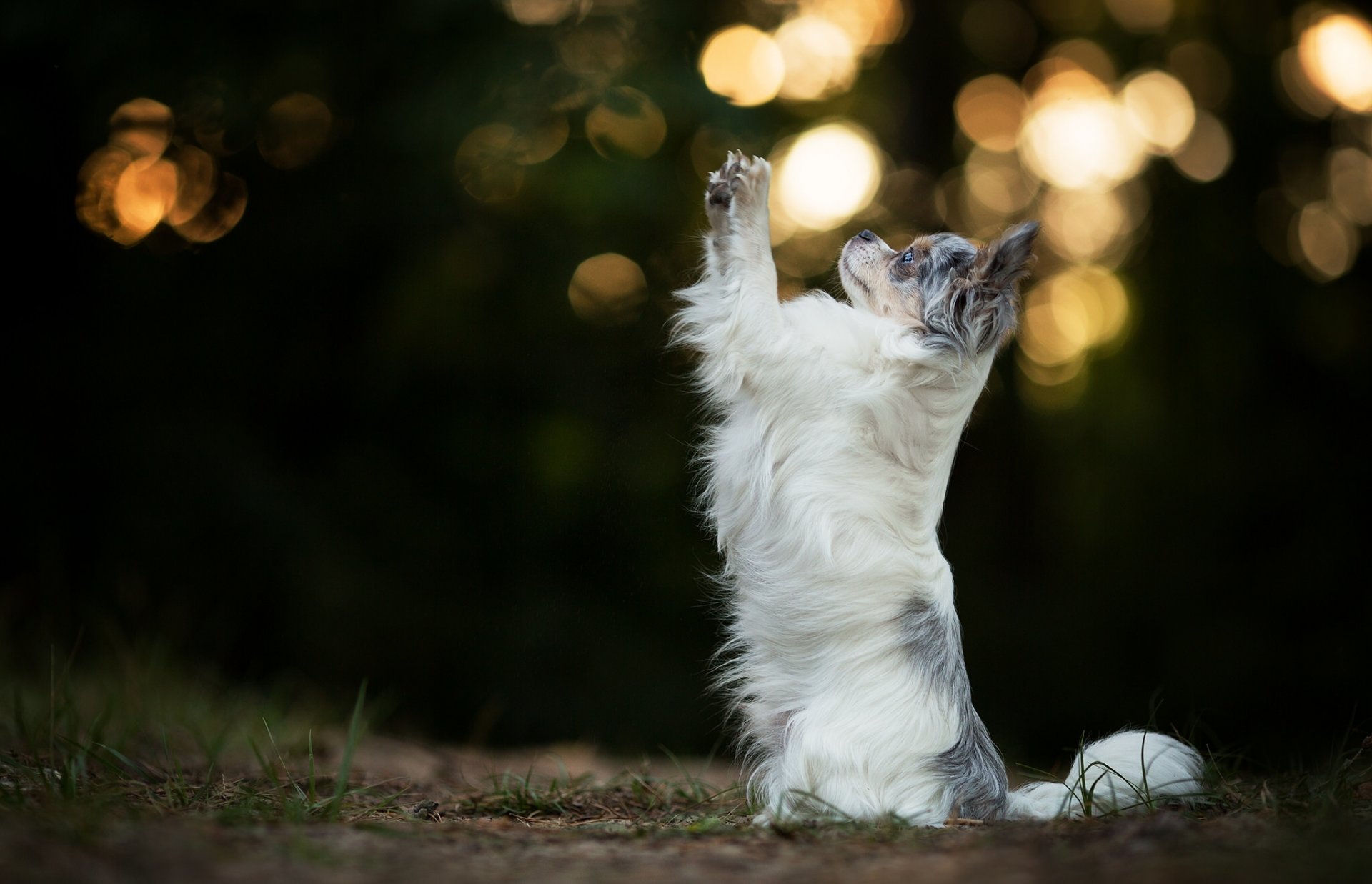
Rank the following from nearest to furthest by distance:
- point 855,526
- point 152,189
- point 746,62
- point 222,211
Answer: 1. point 855,526
2. point 152,189
3. point 222,211
4. point 746,62

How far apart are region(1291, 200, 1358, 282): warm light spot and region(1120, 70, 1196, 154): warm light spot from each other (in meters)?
1.52

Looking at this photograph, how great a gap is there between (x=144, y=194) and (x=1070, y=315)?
31.5 ft

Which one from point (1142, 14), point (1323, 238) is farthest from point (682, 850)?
point (1142, 14)

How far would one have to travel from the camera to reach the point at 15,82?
834 cm

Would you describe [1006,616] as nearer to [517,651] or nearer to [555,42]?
[517,651]

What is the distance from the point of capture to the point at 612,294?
989 centimetres

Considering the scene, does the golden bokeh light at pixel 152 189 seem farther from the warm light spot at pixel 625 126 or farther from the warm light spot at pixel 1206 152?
the warm light spot at pixel 1206 152

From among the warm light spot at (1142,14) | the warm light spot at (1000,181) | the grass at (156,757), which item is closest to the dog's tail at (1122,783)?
the grass at (156,757)

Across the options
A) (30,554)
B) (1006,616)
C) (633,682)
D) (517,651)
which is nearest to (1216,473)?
(1006,616)

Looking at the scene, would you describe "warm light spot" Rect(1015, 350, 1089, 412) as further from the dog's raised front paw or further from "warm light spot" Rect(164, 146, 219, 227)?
"warm light spot" Rect(164, 146, 219, 227)

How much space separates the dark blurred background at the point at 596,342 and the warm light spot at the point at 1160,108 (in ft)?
0.14

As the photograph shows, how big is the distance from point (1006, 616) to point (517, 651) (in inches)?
203

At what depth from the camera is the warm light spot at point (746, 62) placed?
9672mm

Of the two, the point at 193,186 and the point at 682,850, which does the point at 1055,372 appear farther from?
the point at 682,850
